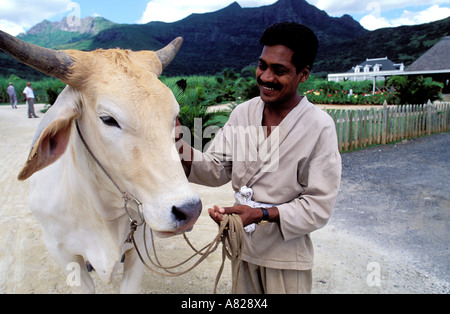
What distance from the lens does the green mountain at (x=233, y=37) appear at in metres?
86.2

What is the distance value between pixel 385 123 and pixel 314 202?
947 centimetres

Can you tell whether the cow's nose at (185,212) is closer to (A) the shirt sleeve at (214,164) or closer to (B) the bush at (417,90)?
(A) the shirt sleeve at (214,164)

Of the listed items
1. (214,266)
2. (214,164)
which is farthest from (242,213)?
(214,266)

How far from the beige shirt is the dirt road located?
1684 mm

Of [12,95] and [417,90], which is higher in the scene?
[12,95]

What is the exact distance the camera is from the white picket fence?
9.27 meters

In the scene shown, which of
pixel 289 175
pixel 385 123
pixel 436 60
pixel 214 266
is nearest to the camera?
pixel 289 175

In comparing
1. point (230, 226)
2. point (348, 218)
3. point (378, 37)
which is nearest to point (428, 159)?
point (348, 218)

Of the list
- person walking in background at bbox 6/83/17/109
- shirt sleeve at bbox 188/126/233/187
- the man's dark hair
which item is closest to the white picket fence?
shirt sleeve at bbox 188/126/233/187

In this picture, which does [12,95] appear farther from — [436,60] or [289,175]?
[436,60]

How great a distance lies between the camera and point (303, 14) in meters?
154

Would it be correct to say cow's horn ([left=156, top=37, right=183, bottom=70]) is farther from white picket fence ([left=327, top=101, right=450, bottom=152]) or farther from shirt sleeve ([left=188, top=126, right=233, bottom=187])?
white picket fence ([left=327, top=101, right=450, bottom=152])

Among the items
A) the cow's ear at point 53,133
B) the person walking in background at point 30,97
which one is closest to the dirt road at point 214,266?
the cow's ear at point 53,133

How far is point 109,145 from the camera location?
1.72 metres
